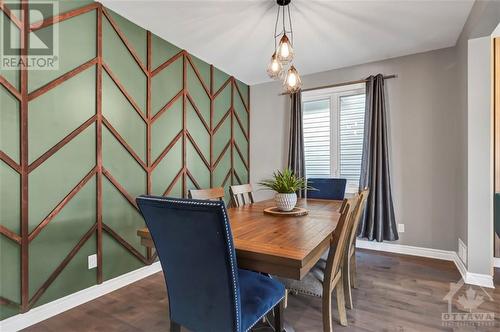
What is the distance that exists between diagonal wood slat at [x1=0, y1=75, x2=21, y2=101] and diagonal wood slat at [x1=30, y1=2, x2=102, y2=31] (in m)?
0.46

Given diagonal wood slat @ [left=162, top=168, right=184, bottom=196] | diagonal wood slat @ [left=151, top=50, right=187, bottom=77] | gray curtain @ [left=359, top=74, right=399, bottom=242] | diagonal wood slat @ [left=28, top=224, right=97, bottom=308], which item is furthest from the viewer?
gray curtain @ [left=359, top=74, right=399, bottom=242]

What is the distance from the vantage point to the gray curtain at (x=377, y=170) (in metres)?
3.28

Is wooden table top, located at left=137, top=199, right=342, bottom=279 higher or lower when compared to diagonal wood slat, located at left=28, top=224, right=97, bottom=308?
higher

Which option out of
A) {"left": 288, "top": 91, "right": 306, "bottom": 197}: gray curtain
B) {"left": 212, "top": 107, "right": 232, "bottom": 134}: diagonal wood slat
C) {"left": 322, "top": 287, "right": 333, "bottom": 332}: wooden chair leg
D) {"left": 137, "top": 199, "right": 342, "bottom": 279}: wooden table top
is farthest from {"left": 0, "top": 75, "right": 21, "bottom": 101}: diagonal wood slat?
{"left": 288, "top": 91, "right": 306, "bottom": 197}: gray curtain

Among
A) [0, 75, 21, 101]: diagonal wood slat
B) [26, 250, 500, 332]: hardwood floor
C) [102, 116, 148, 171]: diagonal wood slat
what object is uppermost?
[0, 75, 21, 101]: diagonal wood slat

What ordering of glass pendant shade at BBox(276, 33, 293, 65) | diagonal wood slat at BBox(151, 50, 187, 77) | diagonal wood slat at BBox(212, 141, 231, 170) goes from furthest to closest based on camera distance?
diagonal wood slat at BBox(212, 141, 231, 170) → diagonal wood slat at BBox(151, 50, 187, 77) → glass pendant shade at BBox(276, 33, 293, 65)

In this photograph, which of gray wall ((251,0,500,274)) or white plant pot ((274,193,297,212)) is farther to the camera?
gray wall ((251,0,500,274))

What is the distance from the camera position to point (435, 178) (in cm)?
315

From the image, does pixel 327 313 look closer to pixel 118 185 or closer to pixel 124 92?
pixel 118 185

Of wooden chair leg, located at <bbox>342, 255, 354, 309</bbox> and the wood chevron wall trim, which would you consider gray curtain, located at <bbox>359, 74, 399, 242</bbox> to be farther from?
the wood chevron wall trim

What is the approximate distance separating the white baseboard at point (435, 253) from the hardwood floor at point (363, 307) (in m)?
0.10

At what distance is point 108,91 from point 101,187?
91cm

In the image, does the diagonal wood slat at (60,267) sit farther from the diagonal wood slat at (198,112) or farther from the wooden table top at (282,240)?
the diagonal wood slat at (198,112)

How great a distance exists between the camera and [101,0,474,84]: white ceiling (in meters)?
2.33
